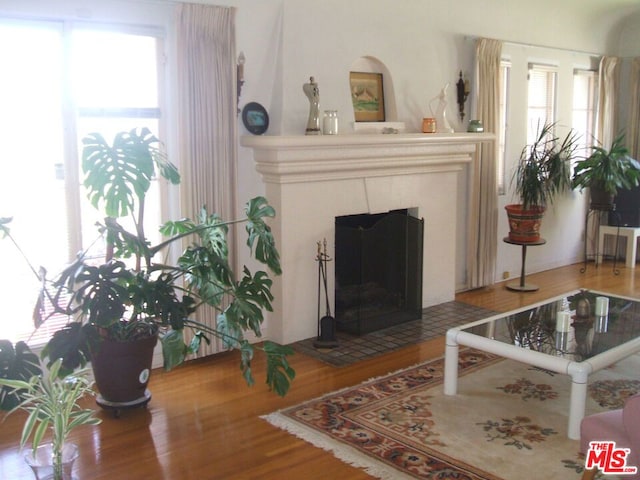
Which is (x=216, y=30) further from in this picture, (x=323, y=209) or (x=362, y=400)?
(x=362, y=400)

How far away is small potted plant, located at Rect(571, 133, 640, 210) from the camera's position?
272 inches

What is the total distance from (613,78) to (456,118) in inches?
116

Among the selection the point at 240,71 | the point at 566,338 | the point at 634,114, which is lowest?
the point at 566,338

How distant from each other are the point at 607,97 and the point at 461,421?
18.4ft

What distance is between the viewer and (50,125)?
12.9 feet

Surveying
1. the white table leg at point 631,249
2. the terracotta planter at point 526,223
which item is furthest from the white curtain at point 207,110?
the white table leg at point 631,249

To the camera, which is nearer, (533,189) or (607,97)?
(533,189)

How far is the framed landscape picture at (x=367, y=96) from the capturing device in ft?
17.5

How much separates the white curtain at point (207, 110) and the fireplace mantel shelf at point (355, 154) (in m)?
0.26

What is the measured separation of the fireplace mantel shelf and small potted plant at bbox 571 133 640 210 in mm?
1642

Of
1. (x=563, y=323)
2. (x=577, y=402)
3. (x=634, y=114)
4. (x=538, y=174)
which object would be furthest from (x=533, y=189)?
(x=577, y=402)

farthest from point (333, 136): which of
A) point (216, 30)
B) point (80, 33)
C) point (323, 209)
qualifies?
point (80, 33)

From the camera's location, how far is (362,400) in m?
3.86

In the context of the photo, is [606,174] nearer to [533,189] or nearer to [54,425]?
[533,189]
